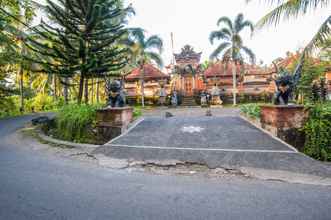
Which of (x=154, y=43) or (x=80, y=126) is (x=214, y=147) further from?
(x=154, y=43)

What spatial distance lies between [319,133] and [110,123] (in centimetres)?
537

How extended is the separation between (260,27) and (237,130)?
10.1 ft

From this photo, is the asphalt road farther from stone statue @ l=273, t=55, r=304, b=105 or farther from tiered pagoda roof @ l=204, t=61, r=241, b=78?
tiered pagoda roof @ l=204, t=61, r=241, b=78

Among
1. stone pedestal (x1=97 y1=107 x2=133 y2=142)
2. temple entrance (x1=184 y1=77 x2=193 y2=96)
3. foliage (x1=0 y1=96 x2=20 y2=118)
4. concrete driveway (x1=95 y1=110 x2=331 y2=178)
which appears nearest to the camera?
concrete driveway (x1=95 y1=110 x2=331 y2=178)

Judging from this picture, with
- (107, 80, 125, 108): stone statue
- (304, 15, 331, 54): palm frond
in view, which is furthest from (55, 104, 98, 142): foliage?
(304, 15, 331, 54): palm frond

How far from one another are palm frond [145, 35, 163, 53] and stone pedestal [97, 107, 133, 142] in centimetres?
1589

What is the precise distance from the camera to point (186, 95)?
2316cm

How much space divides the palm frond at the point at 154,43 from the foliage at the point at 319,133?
17.6m

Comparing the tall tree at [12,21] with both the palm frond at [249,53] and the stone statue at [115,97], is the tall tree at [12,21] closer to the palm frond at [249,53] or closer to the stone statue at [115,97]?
the stone statue at [115,97]

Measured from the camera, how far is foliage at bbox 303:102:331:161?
4387mm

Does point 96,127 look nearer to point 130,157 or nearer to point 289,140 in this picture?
point 130,157

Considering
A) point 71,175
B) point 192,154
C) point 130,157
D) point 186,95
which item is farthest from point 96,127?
point 186,95

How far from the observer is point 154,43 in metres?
20.9

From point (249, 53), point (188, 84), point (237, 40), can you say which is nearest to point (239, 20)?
point (237, 40)
